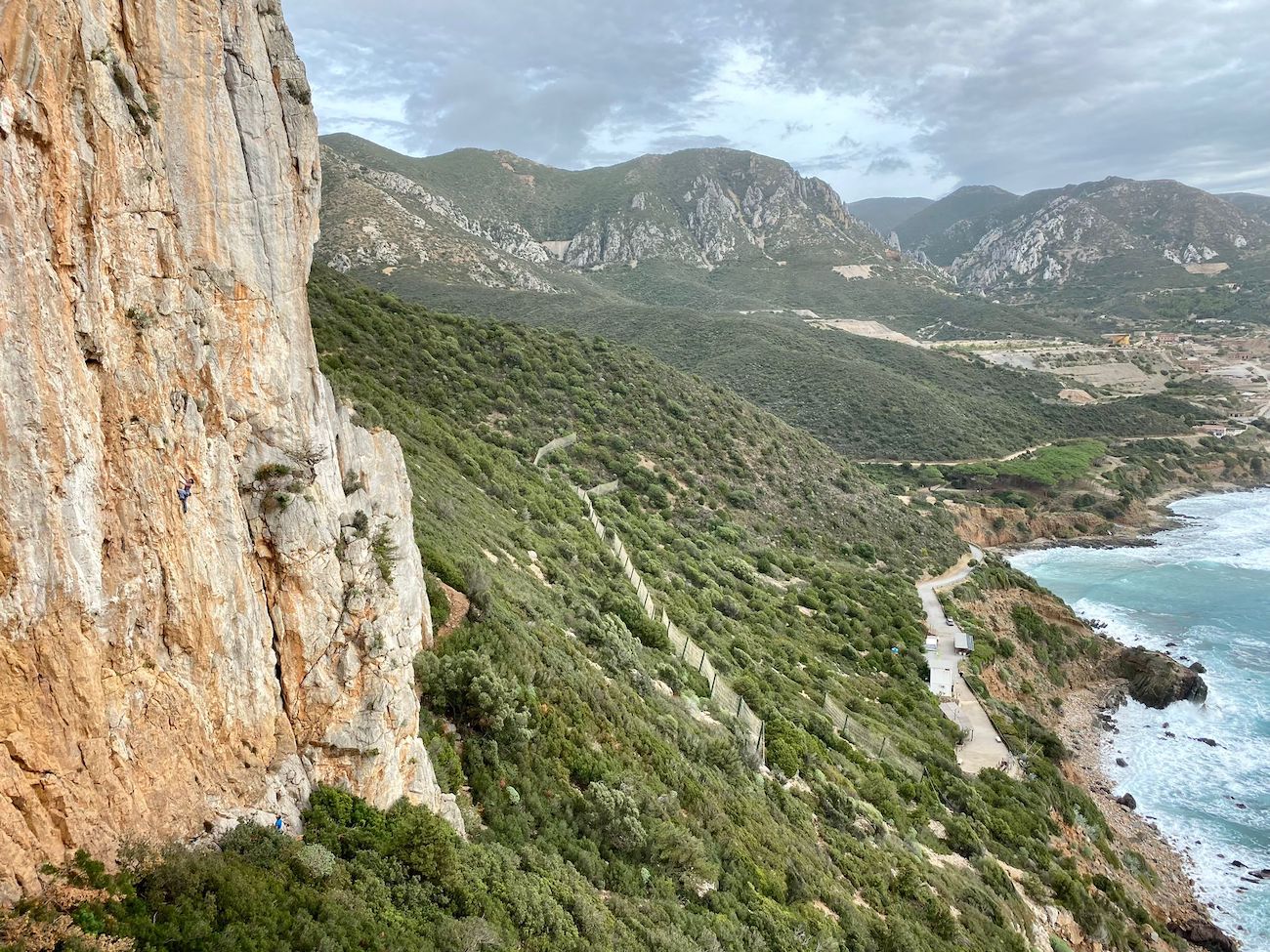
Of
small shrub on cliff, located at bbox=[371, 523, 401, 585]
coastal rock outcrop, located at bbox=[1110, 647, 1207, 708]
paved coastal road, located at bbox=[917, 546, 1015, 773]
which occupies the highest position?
small shrub on cliff, located at bbox=[371, 523, 401, 585]

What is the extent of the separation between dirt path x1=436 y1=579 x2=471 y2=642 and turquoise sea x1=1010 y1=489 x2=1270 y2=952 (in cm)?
2614

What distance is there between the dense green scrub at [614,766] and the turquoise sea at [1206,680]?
4.71m

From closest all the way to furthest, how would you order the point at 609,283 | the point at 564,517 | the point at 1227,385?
the point at 564,517 < the point at 1227,385 < the point at 609,283

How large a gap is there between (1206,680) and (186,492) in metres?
49.5

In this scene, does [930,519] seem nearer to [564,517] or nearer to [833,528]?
[833,528]

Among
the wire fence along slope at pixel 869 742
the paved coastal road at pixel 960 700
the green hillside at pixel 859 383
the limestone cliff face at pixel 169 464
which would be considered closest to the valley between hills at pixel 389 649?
the limestone cliff face at pixel 169 464

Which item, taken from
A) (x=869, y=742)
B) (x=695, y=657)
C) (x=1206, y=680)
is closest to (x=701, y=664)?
(x=695, y=657)

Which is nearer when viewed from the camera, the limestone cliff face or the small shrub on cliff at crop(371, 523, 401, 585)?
the limestone cliff face

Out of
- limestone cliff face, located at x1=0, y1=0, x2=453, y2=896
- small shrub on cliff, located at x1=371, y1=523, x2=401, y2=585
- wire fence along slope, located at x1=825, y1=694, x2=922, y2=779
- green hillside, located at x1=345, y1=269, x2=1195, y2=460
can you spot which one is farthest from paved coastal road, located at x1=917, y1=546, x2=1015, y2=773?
green hillside, located at x1=345, y1=269, x2=1195, y2=460

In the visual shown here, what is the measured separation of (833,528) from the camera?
4541cm

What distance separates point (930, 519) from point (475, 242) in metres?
79.0

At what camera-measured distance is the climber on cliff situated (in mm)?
6368

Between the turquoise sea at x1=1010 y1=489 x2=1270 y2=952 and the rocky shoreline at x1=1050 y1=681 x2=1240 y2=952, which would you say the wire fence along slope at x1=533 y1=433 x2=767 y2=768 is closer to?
the rocky shoreline at x1=1050 y1=681 x2=1240 y2=952

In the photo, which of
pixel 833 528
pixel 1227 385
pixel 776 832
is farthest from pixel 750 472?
pixel 1227 385
